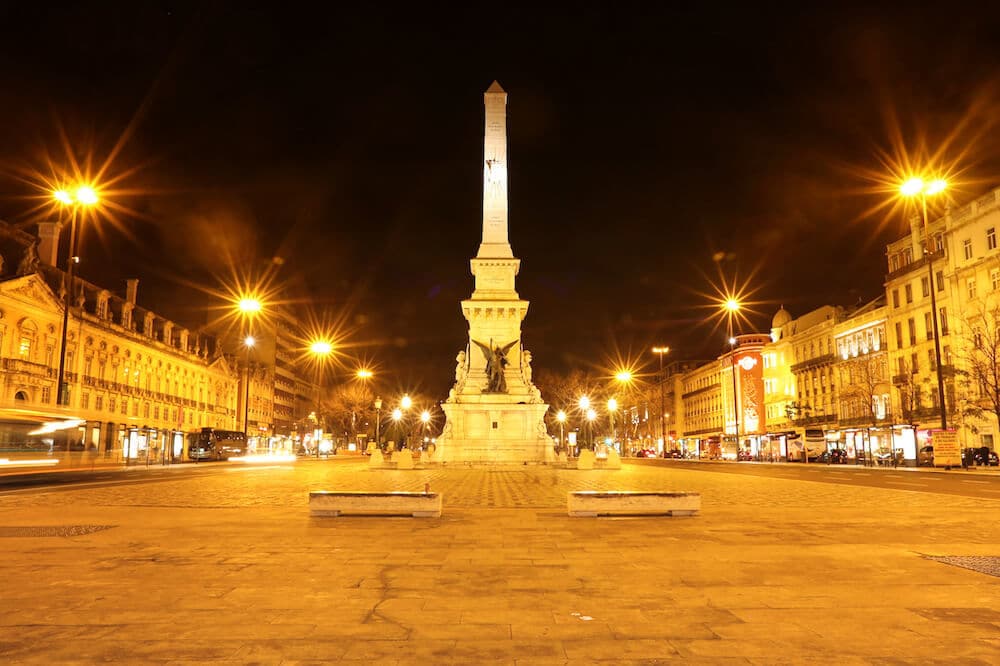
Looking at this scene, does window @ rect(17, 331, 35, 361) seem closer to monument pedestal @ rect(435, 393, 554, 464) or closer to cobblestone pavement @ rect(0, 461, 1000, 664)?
monument pedestal @ rect(435, 393, 554, 464)

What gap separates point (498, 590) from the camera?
24.0 feet

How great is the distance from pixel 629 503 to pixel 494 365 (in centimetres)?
2959

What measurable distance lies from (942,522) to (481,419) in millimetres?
31164

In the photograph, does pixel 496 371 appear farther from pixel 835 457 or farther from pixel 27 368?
pixel 835 457

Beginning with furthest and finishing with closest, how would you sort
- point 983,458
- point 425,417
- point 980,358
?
point 425,417, point 980,358, point 983,458

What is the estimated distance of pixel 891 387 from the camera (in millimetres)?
61500

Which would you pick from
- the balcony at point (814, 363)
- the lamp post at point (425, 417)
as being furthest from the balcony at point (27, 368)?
the balcony at point (814, 363)

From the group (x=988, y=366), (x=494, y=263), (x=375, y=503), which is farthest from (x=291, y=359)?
(x=375, y=503)

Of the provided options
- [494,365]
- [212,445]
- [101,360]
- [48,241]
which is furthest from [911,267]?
[48,241]

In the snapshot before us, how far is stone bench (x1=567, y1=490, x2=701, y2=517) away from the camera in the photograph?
14008 millimetres

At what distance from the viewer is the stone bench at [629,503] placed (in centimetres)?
1401

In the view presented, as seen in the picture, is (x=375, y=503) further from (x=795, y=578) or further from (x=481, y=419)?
(x=481, y=419)

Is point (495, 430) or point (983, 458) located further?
point (983, 458)

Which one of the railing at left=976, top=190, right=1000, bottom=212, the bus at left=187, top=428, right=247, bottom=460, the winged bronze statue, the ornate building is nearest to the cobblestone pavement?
the ornate building
